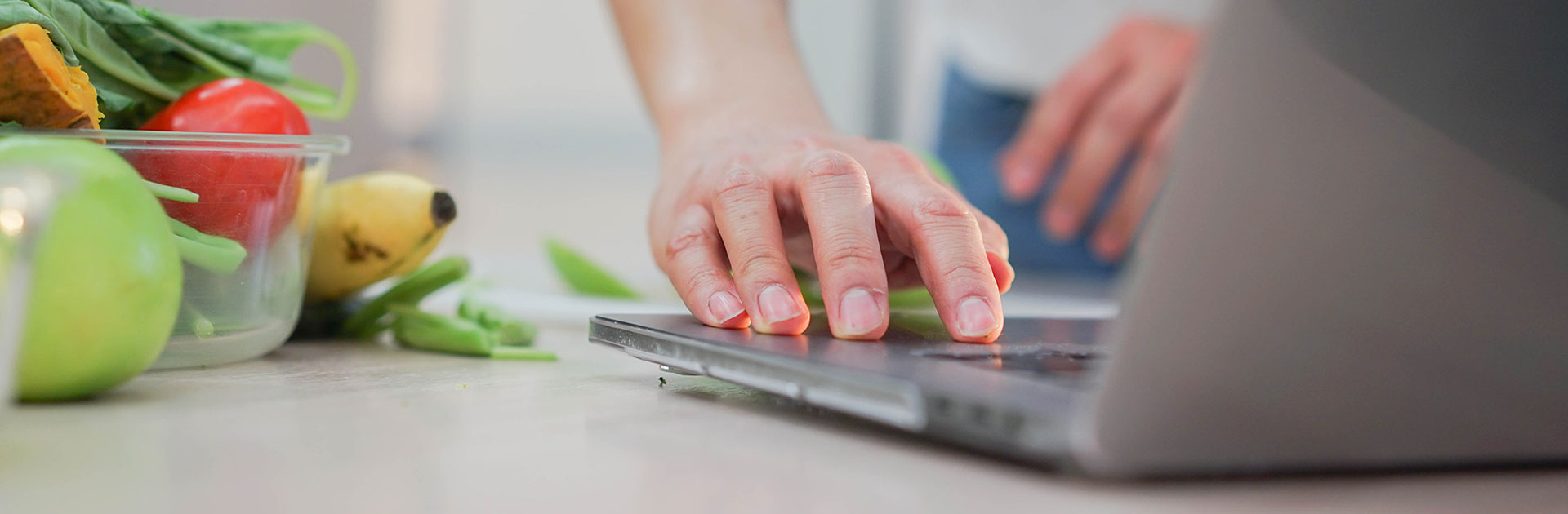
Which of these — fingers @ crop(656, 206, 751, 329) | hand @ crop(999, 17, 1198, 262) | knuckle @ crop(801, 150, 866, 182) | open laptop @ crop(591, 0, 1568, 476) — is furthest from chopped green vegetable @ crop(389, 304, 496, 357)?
hand @ crop(999, 17, 1198, 262)

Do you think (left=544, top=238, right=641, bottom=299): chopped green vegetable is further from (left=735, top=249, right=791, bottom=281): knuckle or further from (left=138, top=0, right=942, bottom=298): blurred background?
(left=138, top=0, right=942, bottom=298): blurred background

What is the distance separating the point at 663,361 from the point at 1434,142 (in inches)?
13.1

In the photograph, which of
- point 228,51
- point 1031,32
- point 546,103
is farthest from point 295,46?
point 546,103

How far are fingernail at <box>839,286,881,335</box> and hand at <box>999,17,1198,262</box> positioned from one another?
1.30m

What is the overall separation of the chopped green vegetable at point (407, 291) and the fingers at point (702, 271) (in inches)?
5.9

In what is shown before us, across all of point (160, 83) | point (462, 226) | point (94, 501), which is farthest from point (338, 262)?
point (462, 226)

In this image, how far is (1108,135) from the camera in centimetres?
186

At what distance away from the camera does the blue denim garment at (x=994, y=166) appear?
1.98 m

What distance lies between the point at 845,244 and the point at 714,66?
0.40 m

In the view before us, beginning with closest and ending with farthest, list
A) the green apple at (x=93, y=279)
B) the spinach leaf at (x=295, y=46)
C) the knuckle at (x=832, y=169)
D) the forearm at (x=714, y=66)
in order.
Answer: the green apple at (x=93, y=279), the knuckle at (x=832, y=169), the spinach leaf at (x=295, y=46), the forearm at (x=714, y=66)

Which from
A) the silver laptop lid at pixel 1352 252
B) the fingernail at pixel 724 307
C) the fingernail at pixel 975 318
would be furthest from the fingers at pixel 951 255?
the silver laptop lid at pixel 1352 252

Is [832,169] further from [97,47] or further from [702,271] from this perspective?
[97,47]

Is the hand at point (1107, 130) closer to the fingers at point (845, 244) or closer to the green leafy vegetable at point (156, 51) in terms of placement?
the fingers at point (845, 244)

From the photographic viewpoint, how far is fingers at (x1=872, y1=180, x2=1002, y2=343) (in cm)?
58
